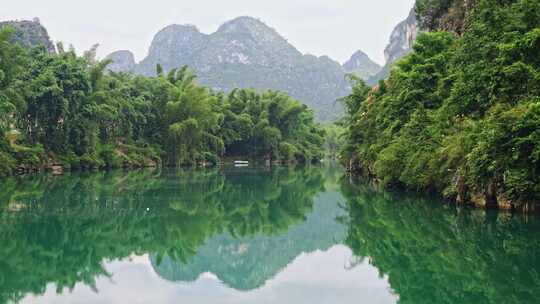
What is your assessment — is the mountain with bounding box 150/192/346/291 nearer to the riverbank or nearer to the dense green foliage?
the dense green foliage

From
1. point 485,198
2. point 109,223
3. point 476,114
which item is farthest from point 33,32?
point 485,198

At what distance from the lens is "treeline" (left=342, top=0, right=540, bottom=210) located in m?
13.6

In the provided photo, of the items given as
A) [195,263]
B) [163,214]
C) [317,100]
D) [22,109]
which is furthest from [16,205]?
[317,100]

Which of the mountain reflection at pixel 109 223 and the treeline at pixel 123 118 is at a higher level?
the treeline at pixel 123 118

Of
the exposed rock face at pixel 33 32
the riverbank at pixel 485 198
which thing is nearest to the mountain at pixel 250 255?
the riverbank at pixel 485 198

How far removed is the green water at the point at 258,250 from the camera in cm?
814

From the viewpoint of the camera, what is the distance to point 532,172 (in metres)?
13.1

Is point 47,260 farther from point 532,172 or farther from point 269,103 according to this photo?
point 269,103

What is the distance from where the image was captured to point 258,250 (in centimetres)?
1196

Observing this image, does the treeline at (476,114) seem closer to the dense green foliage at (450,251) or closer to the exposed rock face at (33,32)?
the dense green foliage at (450,251)

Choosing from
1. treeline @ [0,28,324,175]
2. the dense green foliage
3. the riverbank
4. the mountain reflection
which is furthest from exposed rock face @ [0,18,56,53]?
the dense green foliage

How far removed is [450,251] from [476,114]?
7.51m

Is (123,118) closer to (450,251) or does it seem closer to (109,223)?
(109,223)

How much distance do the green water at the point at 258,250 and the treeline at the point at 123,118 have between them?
1896 centimetres
